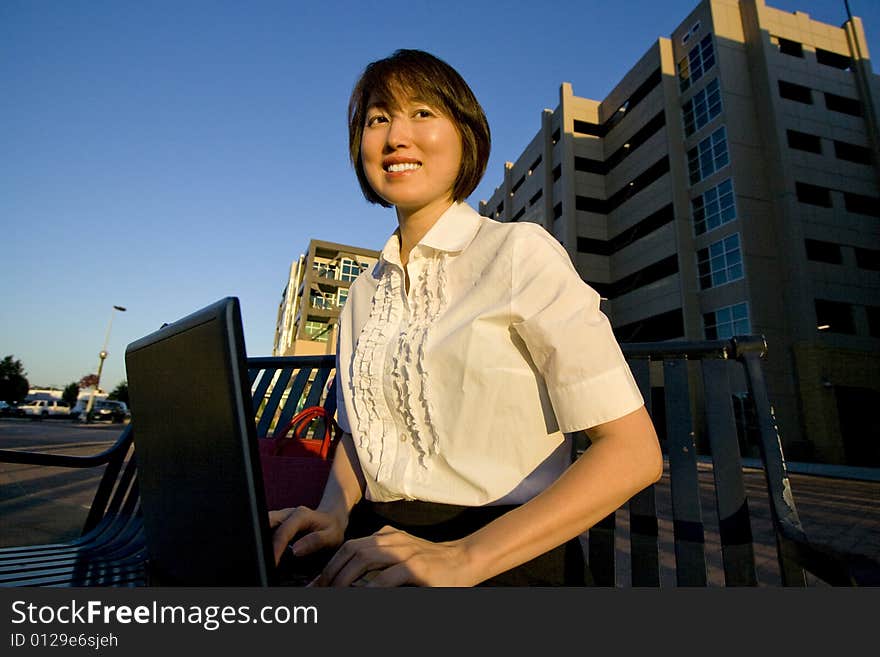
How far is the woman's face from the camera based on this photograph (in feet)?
3.56

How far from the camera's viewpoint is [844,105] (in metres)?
20.2

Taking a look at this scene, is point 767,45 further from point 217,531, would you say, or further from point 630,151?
point 217,531

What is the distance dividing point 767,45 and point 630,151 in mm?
6936

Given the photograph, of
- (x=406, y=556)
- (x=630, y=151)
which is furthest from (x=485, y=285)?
(x=630, y=151)

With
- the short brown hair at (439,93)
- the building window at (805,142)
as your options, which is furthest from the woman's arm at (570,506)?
the building window at (805,142)

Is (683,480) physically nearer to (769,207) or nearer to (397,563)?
(397,563)

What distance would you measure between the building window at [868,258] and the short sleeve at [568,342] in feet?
80.2

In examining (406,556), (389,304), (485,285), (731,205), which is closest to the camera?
(406,556)

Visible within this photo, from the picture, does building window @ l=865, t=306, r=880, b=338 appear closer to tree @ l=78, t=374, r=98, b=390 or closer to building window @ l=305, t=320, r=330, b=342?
building window @ l=305, t=320, r=330, b=342

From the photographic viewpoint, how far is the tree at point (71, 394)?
175ft

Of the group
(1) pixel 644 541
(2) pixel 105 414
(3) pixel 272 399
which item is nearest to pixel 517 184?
(3) pixel 272 399

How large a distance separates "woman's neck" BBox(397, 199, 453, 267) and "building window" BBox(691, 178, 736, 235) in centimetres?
2120

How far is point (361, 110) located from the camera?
4.13 ft

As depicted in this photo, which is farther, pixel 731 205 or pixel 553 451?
pixel 731 205
